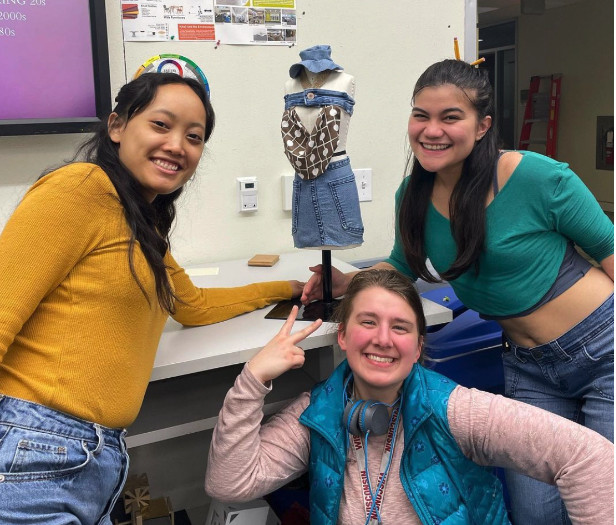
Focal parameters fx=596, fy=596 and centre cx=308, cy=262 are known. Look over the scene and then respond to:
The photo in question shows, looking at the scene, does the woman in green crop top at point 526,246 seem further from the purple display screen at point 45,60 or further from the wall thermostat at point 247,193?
the purple display screen at point 45,60

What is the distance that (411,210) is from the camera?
1.37m

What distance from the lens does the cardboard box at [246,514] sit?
137 centimetres

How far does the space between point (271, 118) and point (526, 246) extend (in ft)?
3.08

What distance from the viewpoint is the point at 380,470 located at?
110 cm

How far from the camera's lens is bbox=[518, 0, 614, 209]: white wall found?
5.39 metres

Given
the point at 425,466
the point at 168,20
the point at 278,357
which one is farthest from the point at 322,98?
the point at 425,466

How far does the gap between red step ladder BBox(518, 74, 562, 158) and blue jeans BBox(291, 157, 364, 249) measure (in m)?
5.08

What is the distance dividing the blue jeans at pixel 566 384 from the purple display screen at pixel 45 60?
1258 millimetres

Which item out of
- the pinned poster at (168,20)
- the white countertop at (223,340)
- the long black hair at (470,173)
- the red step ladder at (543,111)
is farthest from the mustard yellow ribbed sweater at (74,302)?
the red step ladder at (543,111)

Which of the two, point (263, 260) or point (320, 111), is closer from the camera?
point (320, 111)

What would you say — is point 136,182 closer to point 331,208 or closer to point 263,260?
point 331,208

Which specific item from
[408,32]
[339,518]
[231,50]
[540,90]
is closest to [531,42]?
[540,90]

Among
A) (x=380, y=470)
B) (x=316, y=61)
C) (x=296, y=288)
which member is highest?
(x=316, y=61)

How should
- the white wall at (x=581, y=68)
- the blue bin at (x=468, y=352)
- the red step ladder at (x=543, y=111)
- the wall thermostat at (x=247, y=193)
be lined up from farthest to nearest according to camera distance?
the red step ladder at (x=543, y=111)
the white wall at (x=581, y=68)
the wall thermostat at (x=247, y=193)
the blue bin at (x=468, y=352)
